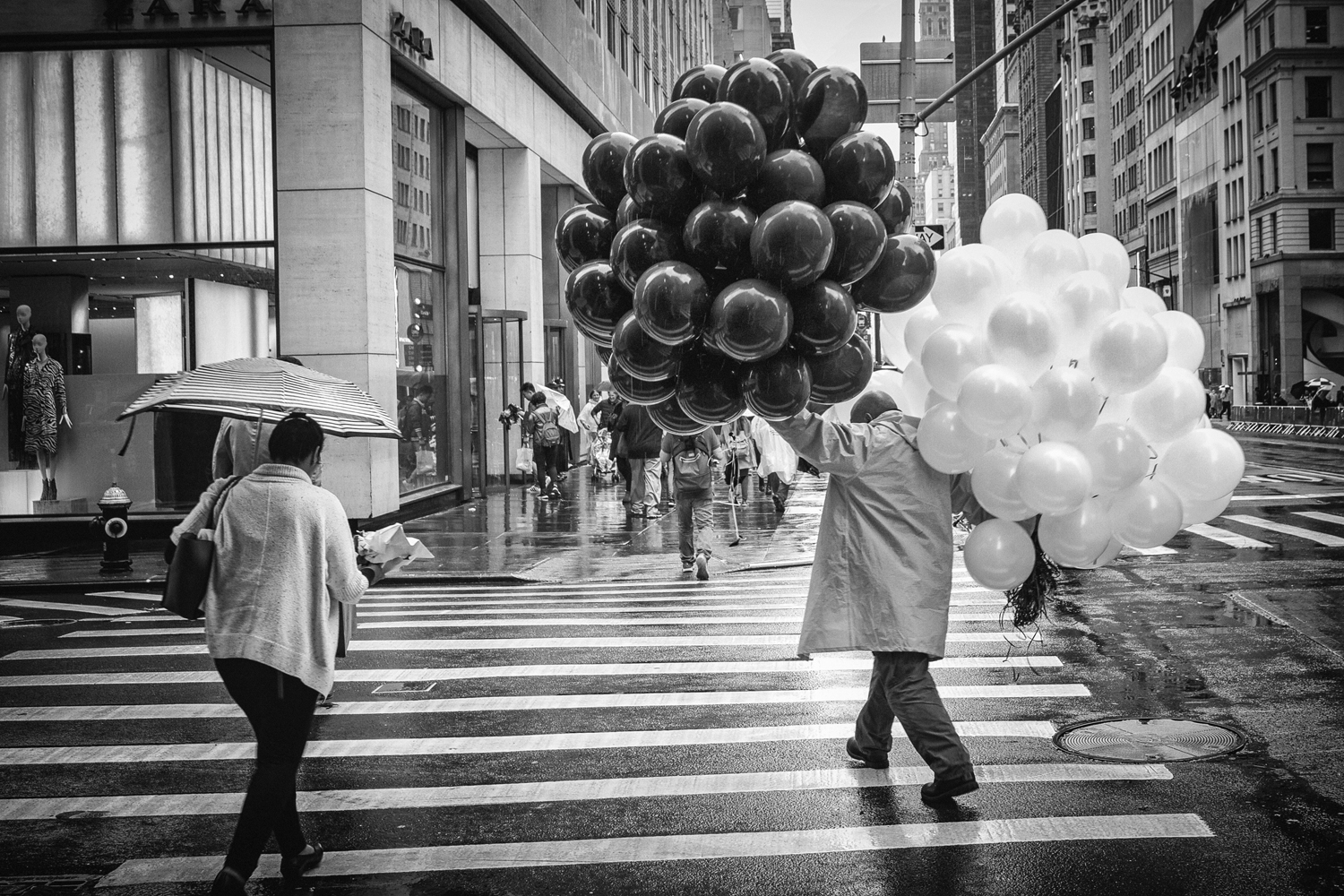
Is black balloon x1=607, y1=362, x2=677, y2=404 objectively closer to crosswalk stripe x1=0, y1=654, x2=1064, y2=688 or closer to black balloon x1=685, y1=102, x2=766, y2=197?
black balloon x1=685, y1=102, x2=766, y2=197

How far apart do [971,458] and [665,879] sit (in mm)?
2128

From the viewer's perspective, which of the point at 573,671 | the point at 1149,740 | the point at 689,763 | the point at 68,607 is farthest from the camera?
the point at 68,607

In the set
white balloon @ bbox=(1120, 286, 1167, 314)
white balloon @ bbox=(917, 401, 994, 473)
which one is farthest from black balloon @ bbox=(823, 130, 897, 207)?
white balloon @ bbox=(1120, 286, 1167, 314)

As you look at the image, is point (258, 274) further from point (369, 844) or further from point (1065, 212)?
point (1065, 212)

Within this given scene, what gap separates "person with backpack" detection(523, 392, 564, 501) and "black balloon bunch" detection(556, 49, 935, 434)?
1713 cm

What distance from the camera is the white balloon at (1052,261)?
5.41 meters

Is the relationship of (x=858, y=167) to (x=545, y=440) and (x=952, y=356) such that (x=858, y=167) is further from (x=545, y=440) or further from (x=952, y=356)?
(x=545, y=440)

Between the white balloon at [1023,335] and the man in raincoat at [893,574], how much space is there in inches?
24.5

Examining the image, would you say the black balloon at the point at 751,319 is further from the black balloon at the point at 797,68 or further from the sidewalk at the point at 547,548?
the sidewalk at the point at 547,548

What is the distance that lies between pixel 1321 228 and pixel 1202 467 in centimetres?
7350

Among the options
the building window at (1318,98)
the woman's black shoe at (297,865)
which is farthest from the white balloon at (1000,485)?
the building window at (1318,98)

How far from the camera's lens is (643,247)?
465 cm

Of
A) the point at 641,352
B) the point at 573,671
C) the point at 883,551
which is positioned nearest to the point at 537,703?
the point at 573,671

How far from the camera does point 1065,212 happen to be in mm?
120812
